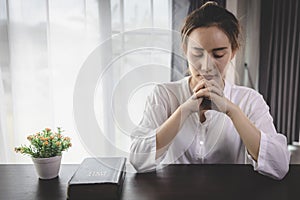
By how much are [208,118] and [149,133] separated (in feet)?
0.79

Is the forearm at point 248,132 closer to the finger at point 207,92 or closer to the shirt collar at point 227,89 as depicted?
the finger at point 207,92

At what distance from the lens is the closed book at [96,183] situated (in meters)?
0.75

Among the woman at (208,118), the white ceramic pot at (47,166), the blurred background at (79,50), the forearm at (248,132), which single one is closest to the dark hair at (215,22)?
the woman at (208,118)

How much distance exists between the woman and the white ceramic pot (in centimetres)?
22

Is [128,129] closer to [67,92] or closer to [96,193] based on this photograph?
[96,193]

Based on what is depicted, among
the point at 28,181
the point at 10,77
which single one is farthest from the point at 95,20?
the point at 28,181

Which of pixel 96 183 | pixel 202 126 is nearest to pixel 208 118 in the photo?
pixel 202 126

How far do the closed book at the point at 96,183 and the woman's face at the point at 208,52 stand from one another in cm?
37

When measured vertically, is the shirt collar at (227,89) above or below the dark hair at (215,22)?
below

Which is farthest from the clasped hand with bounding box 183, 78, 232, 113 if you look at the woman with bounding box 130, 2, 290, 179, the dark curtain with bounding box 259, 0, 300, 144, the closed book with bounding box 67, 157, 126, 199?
the dark curtain with bounding box 259, 0, 300, 144

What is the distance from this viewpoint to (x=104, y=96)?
1028 mm

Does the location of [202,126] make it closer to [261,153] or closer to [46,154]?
[261,153]

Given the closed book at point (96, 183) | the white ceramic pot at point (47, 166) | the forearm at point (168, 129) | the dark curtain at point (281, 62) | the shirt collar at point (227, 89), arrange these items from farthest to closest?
the dark curtain at point (281, 62)
the shirt collar at point (227, 89)
the forearm at point (168, 129)
the white ceramic pot at point (47, 166)
the closed book at point (96, 183)

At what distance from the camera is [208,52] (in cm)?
97
